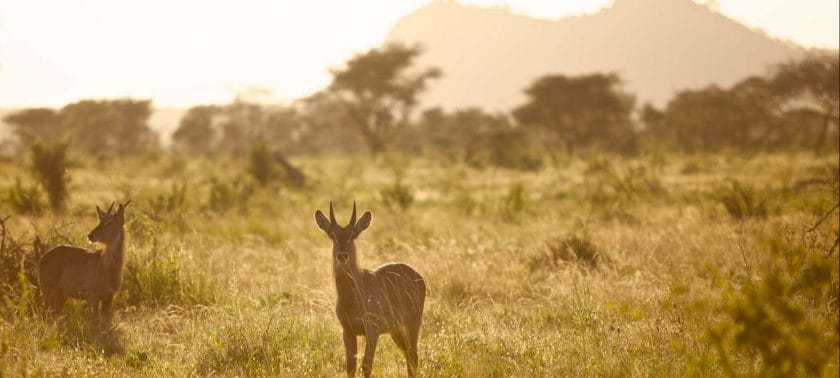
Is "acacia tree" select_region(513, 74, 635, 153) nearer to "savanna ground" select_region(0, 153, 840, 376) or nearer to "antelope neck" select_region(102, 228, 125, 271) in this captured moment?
"savanna ground" select_region(0, 153, 840, 376)

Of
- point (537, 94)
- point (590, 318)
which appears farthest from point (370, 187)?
point (537, 94)

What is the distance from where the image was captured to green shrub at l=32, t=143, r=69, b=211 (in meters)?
14.3

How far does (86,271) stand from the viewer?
673 cm

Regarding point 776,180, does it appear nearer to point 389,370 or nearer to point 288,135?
point 389,370

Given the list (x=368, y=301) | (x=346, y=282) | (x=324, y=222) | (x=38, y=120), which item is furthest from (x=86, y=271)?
(x=38, y=120)

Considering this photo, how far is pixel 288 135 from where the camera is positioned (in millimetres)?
63812

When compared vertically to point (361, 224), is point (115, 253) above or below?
below

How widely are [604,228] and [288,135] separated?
53.8m

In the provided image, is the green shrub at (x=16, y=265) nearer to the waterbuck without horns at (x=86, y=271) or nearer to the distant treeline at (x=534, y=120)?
the waterbuck without horns at (x=86, y=271)

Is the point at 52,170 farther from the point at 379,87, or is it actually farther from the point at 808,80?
the point at 379,87

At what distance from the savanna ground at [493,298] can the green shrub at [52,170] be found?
0.64 m

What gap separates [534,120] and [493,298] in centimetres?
3563

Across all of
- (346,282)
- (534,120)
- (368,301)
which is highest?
(534,120)

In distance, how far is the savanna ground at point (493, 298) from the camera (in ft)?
17.3
